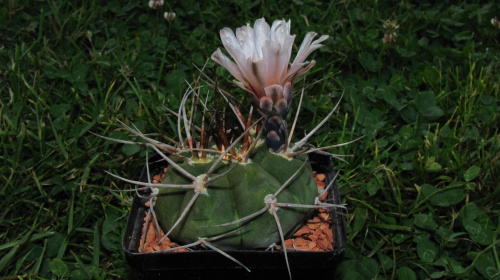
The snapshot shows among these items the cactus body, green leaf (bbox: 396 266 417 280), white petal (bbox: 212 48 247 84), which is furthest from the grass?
white petal (bbox: 212 48 247 84)

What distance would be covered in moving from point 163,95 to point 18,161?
55 cm

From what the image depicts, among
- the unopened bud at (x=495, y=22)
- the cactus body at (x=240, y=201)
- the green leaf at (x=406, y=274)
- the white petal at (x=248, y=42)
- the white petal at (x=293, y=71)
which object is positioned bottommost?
the green leaf at (x=406, y=274)

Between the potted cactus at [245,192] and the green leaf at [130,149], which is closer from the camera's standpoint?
the potted cactus at [245,192]

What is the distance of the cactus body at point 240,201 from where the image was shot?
1139 millimetres

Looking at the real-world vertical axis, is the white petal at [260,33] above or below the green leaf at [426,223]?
above

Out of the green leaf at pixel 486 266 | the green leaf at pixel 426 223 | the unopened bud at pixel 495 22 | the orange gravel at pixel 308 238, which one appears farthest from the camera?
the unopened bud at pixel 495 22

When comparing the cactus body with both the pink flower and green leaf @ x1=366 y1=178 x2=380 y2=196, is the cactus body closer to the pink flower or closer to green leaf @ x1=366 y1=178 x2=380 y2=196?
the pink flower

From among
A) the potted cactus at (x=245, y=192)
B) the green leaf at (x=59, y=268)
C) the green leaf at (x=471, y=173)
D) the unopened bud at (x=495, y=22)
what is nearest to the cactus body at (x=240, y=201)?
the potted cactus at (x=245, y=192)

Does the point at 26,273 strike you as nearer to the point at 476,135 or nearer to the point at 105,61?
the point at 105,61

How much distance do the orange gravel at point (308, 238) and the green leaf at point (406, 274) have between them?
1.02 feet

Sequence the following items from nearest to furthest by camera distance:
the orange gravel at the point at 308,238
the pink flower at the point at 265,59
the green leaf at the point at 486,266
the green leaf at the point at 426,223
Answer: the pink flower at the point at 265,59
the orange gravel at the point at 308,238
the green leaf at the point at 486,266
the green leaf at the point at 426,223

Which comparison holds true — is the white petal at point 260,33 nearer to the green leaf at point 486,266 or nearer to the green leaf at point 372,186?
the green leaf at point 372,186

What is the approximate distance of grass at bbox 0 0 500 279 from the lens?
1.62m

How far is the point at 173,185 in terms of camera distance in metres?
1.16
